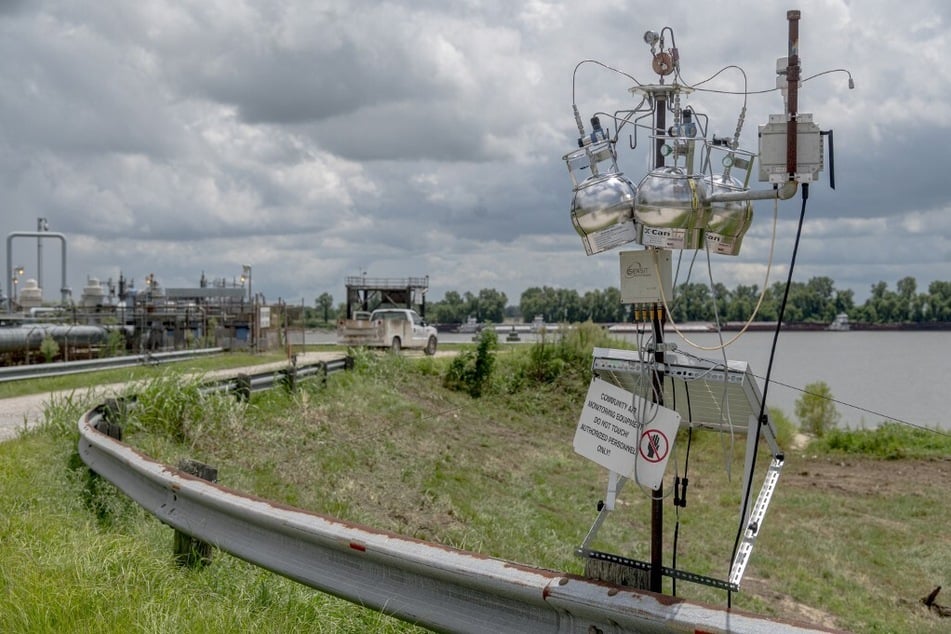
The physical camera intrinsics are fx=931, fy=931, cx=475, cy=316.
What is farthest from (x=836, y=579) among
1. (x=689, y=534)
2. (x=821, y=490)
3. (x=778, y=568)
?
(x=821, y=490)

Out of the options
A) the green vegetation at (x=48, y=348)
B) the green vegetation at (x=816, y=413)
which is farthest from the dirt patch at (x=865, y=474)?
the green vegetation at (x=48, y=348)

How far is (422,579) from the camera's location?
404cm

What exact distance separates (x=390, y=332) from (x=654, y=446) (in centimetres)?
2651

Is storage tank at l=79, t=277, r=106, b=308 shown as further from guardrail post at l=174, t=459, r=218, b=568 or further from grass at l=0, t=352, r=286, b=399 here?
guardrail post at l=174, t=459, r=218, b=568

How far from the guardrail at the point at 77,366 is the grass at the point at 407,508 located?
254 inches

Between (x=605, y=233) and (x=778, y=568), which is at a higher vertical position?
(x=605, y=233)

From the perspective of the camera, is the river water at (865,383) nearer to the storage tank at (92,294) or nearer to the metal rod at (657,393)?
the metal rod at (657,393)

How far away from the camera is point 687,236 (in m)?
4.16

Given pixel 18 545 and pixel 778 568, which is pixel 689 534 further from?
pixel 18 545

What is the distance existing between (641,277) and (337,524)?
1.87 m

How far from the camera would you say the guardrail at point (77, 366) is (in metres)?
18.9

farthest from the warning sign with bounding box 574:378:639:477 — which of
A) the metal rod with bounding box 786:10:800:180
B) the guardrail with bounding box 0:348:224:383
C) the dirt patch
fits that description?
the guardrail with bounding box 0:348:224:383

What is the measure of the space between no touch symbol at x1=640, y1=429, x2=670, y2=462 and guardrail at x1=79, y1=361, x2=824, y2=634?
0.63m

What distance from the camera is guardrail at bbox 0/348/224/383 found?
18.9 m
